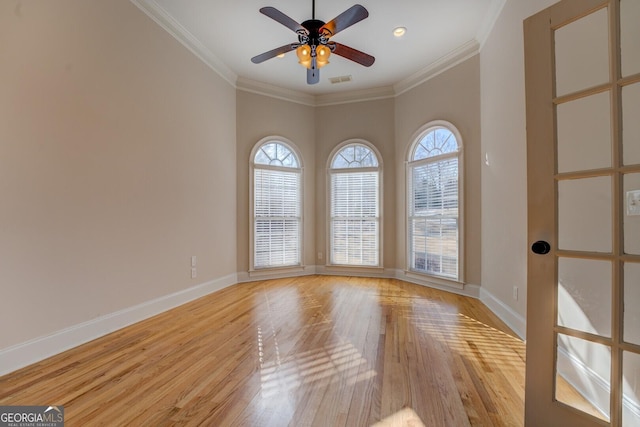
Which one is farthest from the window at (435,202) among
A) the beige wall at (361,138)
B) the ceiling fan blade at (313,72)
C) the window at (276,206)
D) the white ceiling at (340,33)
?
the ceiling fan blade at (313,72)

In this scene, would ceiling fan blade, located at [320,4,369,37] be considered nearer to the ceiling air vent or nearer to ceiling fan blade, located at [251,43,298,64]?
ceiling fan blade, located at [251,43,298,64]

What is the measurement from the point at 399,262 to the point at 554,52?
3.82 meters

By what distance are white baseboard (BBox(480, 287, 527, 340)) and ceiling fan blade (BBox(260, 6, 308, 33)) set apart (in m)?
3.15

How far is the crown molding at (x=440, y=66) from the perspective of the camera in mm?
3680

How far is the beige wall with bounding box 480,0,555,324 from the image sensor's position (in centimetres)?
252

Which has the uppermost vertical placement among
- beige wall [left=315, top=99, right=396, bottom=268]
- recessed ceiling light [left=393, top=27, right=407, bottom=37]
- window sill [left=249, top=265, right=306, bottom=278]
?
recessed ceiling light [left=393, top=27, right=407, bottom=37]

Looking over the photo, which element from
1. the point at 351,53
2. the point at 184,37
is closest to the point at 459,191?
the point at 351,53

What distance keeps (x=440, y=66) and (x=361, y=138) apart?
156 cm

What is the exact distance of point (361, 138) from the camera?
5.02 metres

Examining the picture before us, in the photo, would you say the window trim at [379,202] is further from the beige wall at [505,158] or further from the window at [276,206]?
the beige wall at [505,158]

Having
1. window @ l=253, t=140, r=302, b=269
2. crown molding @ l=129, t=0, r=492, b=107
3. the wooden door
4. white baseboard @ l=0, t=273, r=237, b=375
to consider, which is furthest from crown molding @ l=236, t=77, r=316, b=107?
the wooden door

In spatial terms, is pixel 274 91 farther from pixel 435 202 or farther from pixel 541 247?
pixel 541 247

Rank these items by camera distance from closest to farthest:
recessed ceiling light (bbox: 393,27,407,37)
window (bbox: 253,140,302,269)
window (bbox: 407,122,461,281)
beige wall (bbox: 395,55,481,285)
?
recessed ceiling light (bbox: 393,27,407,37) → beige wall (bbox: 395,55,481,285) → window (bbox: 407,122,461,281) → window (bbox: 253,140,302,269)

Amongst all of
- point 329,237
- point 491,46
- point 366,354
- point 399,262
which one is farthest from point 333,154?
point 366,354
